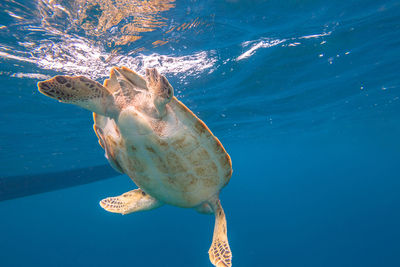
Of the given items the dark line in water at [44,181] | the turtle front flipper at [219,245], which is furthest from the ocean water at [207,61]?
the turtle front flipper at [219,245]

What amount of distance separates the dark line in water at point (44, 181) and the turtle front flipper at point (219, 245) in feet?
49.3

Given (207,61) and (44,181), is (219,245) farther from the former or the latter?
(44,181)

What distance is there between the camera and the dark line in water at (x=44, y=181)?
13.3 metres

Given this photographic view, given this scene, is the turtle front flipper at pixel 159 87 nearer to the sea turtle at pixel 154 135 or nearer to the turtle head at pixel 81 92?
the sea turtle at pixel 154 135

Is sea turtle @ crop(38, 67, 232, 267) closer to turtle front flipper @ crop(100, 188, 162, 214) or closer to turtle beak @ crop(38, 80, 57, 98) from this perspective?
turtle beak @ crop(38, 80, 57, 98)

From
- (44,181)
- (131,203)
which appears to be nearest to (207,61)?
(131,203)

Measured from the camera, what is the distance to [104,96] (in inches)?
99.8

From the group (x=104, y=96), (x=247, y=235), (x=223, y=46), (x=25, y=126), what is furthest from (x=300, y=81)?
(x=247, y=235)

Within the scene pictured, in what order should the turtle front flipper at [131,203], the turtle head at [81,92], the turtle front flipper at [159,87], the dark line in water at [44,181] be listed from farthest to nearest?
the dark line in water at [44,181], the turtle front flipper at [131,203], the turtle head at [81,92], the turtle front flipper at [159,87]

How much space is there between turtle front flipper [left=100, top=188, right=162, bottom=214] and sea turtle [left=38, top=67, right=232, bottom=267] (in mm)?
713

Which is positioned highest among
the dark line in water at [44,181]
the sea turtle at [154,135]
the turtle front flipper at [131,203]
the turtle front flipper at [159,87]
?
the turtle front flipper at [159,87]

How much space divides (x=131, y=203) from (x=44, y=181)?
14853 mm

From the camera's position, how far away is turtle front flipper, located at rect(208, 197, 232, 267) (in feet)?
10.3

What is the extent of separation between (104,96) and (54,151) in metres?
19.9
